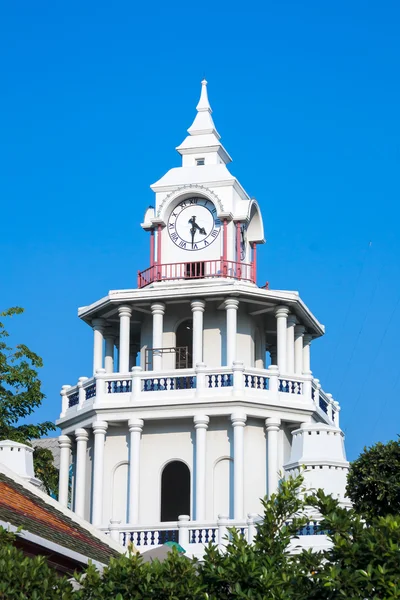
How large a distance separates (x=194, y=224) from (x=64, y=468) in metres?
9.53

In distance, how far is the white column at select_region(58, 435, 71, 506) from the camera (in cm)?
4672

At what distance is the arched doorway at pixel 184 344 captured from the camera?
47156 millimetres

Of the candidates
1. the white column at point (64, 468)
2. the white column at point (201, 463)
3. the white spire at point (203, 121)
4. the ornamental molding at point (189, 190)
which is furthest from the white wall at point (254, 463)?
the white spire at point (203, 121)

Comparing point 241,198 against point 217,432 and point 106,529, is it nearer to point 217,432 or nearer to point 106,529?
point 217,432

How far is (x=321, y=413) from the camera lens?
4653cm

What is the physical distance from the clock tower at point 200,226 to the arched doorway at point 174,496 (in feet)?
22.3

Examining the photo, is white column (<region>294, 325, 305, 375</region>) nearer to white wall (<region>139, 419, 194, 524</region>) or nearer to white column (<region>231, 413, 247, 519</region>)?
white column (<region>231, 413, 247, 519</region>)

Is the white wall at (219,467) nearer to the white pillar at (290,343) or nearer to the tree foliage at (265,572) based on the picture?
the white pillar at (290,343)

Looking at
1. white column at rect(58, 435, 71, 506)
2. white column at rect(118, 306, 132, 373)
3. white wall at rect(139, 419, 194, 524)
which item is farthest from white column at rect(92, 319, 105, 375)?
white wall at rect(139, 419, 194, 524)

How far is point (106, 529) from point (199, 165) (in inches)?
572

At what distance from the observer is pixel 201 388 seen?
Result: 44.1 m

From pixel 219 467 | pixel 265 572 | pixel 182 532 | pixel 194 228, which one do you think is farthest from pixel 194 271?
pixel 265 572

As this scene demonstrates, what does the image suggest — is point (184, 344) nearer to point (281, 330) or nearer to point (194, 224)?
point (281, 330)

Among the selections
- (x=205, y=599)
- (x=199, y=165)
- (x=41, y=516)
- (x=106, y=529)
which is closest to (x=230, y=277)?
(x=199, y=165)
